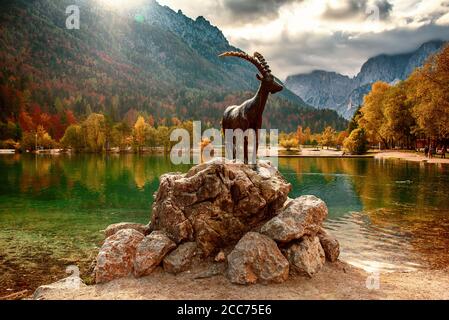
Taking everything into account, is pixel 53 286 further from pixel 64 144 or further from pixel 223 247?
pixel 64 144

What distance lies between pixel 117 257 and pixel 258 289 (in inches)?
167

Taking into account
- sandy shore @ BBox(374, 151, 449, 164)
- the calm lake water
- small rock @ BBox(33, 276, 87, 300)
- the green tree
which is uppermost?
the green tree

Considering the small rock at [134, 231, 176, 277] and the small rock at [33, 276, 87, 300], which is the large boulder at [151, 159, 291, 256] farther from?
the small rock at [33, 276, 87, 300]

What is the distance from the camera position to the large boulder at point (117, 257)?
33.9 ft

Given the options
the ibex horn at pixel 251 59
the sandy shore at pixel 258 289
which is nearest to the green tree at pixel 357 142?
the ibex horn at pixel 251 59

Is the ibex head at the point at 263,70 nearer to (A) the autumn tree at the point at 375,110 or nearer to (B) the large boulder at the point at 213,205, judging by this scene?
(B) the large boulder at the point at 213,205

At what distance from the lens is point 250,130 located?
46.0ft

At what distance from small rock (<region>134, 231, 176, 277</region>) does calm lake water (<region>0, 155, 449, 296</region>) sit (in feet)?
13.2

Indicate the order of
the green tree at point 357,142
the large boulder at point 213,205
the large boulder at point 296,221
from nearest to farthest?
the large boulder at point 296,221 < the large boulder at point 213,205 < the green tree at point 357,142

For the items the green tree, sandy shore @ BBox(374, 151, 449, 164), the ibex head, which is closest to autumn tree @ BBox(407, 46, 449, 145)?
sandy shore @ BBox(374, 151, 449, 164)

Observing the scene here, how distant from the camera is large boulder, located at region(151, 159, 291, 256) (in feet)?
37.1

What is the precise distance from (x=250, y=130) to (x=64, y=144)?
11711cm

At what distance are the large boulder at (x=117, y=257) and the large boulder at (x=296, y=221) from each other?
13.2 feet
